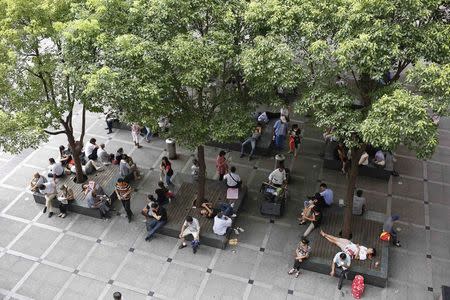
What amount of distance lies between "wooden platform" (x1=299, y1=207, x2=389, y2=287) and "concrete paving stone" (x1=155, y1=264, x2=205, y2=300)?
3.00 metres

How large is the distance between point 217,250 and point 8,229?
6581mm

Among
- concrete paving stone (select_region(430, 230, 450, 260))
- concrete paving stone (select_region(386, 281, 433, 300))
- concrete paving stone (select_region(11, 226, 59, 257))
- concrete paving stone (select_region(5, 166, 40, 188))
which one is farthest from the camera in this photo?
concrete paving stone (select_region(5, 166, 40, 188))

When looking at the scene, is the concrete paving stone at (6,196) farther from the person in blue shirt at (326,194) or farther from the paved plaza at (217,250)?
the person in blue shirt at (326,194)

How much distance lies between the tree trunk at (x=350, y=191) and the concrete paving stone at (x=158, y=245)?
4.95m

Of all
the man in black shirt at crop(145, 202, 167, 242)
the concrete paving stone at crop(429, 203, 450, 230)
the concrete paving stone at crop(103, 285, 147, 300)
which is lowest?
the concrete paving stone at crop(103, 285, 147, 300)

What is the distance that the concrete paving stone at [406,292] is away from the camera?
481 inches

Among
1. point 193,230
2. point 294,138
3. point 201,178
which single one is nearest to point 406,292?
point 193,230

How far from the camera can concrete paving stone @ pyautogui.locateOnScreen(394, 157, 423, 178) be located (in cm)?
1636

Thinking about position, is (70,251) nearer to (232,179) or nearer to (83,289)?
(83,289)

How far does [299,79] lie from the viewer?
10.4 meters

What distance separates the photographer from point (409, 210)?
14891 mm

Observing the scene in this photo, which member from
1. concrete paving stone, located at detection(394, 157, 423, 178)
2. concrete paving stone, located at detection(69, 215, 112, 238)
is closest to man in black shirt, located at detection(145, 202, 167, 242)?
concrete paving stone, located at detection(69, 215, 112, 238)

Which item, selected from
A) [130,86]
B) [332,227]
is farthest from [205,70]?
[332,227]

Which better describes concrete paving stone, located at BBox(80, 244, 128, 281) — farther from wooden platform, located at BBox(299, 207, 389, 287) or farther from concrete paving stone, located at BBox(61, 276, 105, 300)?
wooden platform, located at BBox(299, 207, 389, 287)
